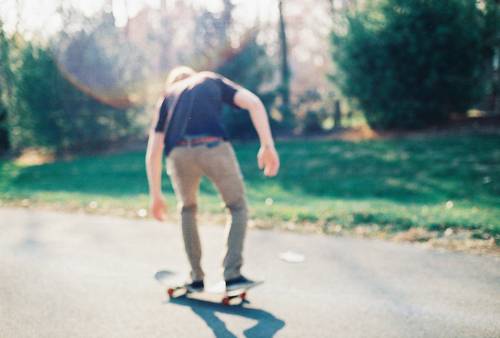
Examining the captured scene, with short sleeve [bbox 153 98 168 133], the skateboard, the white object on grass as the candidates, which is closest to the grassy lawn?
the white object on grass

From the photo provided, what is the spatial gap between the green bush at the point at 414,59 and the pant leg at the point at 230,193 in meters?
9.52

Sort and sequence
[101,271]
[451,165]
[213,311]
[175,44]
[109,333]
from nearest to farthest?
[109,333] < [213,311] < [101,271] < [451,165] < [175,44]

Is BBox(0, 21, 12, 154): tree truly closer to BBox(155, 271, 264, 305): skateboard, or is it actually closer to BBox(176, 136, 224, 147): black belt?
BBox(155, 271, 264, 305): skateboard

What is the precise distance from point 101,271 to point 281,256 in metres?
1.85

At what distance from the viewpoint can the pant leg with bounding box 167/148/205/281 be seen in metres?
3.51

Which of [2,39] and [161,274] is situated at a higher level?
[2,39]

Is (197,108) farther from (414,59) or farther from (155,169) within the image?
(414,59)

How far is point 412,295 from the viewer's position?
3.66 meters

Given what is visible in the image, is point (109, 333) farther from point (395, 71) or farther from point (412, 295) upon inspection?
point (395, 71)

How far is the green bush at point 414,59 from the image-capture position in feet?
37.4

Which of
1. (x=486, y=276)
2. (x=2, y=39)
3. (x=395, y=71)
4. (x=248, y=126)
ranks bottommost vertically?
(x=486, y=276)

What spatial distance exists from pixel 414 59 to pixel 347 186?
4945mm

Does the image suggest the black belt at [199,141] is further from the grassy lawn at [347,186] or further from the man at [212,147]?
the grassy lawn at [347,186]

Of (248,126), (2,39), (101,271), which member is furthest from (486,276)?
(2,39)
